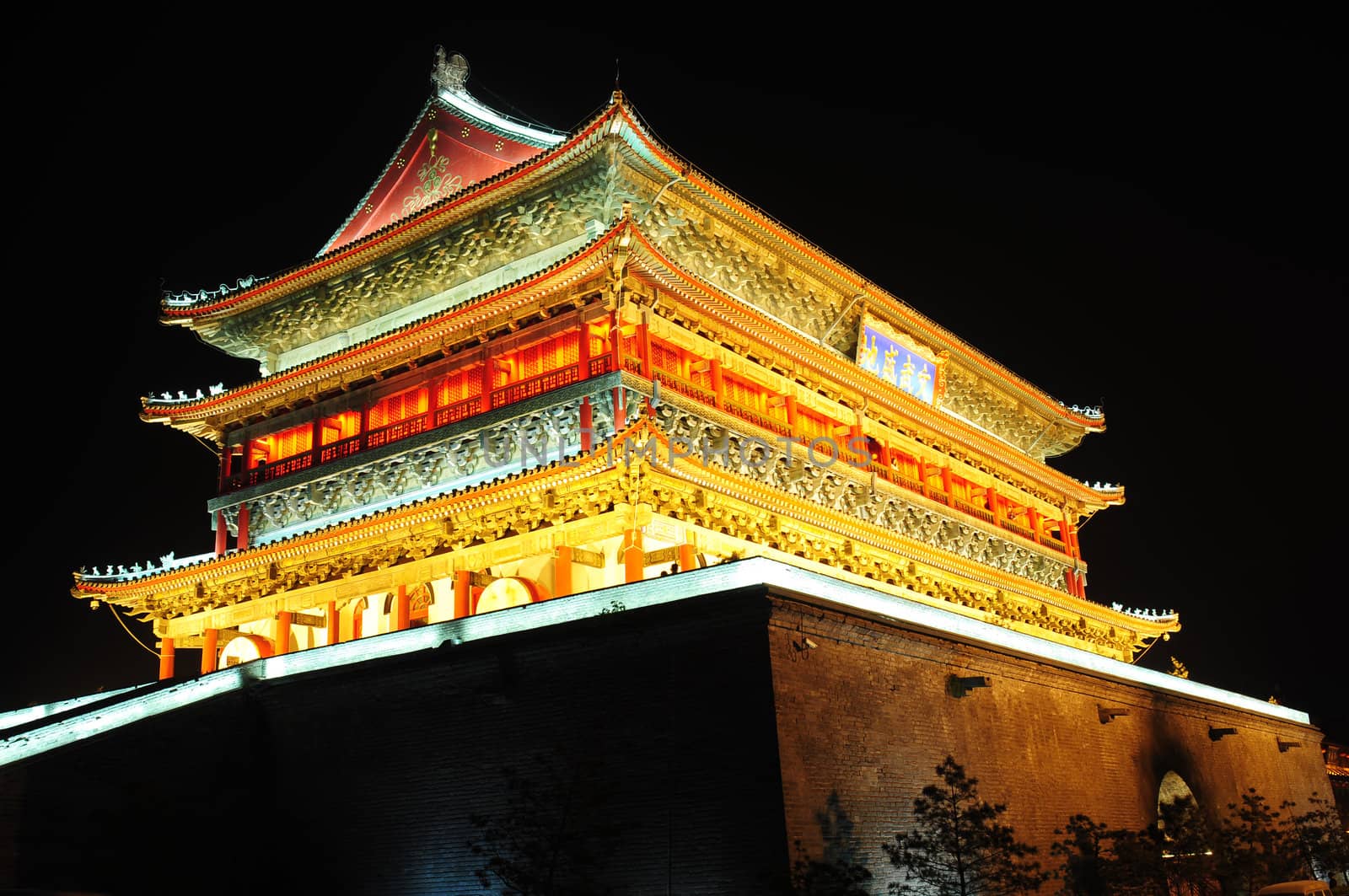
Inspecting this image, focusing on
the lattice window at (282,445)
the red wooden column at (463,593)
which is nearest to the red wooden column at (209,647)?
the lattice window at (282,445)

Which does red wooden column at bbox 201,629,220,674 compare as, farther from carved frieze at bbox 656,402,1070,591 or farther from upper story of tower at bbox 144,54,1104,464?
carved frieze at bbox 656,402,1070,591

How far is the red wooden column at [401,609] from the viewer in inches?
807

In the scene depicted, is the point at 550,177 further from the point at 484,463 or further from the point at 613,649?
the point at 613,649

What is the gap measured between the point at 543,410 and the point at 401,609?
4.27 m

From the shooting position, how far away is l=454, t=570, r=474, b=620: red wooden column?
18.8 m

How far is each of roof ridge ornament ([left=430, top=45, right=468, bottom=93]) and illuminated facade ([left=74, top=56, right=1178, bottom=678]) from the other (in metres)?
0.07

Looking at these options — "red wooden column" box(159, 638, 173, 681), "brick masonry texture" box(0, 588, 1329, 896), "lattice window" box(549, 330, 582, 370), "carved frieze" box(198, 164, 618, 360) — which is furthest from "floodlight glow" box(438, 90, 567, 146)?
"red wooden column" box(159, 638, 173, 681)

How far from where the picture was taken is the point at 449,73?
24.3m

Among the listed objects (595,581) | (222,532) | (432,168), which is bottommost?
(595,581)

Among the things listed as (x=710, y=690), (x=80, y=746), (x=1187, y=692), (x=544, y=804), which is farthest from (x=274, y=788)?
(x=1187, y=692)

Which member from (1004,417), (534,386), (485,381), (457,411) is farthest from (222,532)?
(1004,417)

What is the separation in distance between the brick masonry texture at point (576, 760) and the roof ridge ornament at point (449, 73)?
13154mm

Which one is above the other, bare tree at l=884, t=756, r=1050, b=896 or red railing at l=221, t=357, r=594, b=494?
red railing at l=221, t=357, r=594, b=494

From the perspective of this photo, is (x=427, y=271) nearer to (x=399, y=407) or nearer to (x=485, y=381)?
(x=399, y=407)
